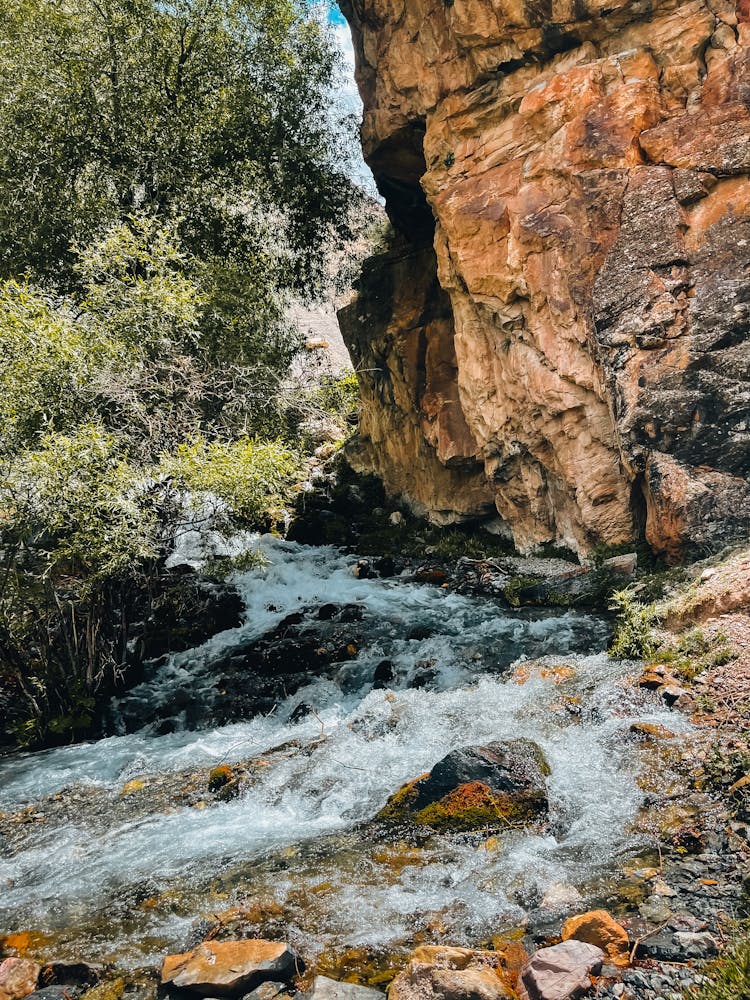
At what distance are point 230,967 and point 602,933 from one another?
85.0 inches

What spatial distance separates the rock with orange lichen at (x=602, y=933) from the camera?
12.7 feet

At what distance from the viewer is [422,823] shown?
5934 millimetres

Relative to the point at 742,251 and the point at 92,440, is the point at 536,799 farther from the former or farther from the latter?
the point at 742,251

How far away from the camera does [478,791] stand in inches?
235

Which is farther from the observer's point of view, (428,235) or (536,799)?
(428,235)

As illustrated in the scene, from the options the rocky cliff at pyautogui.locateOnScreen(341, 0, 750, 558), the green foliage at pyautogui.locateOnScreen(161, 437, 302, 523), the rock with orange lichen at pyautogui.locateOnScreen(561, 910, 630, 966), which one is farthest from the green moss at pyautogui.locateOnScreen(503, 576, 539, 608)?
the rock with orange lichen at pyautogui.locateOnScreen(561, 910, 630, 966)

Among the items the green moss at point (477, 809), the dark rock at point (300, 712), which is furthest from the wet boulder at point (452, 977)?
the dark rock at point (300, 712)

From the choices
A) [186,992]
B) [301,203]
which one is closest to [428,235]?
[301,203]

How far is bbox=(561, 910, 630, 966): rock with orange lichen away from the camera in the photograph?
387cm

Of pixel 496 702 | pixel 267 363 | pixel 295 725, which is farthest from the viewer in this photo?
pixel 267 363

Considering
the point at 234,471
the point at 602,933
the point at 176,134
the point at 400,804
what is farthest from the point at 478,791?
the point at 176,134

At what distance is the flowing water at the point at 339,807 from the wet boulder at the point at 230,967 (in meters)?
0.27

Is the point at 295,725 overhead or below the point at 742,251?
below

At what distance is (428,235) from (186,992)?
726 inches
